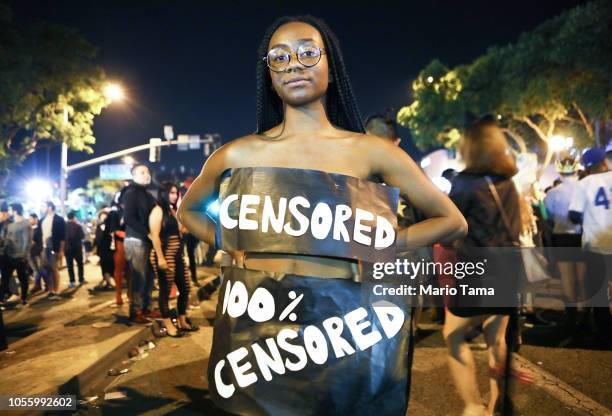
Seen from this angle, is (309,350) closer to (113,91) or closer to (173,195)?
(173,195)

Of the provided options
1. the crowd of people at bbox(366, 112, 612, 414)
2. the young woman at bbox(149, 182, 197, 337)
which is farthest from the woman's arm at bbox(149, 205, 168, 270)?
the crowd of people at bbox(366, 112, 612, 414)

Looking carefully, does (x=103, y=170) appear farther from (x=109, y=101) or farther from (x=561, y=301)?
(x=561, y=301)

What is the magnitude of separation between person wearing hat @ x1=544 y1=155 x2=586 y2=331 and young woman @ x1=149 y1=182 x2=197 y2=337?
5.22m

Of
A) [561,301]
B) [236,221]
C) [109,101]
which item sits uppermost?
[109,101]

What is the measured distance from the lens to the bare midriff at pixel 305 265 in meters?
1.52

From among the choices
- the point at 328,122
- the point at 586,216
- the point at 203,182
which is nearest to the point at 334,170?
the point at 328,122

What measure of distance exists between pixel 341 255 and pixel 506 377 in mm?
2505

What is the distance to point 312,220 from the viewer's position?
149 cm

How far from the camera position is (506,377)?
3.32 metres

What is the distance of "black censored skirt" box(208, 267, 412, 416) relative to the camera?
1.40 m

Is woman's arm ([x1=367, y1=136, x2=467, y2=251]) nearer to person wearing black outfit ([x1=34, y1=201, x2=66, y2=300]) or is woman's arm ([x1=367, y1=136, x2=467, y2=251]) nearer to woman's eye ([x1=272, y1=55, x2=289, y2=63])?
woman's eye ([x1=272, y1=55, x2=289, y2=63])

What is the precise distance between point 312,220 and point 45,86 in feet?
61.4

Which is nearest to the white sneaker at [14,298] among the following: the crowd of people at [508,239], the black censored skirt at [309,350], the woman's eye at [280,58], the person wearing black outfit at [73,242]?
the person wearing black outfit at [73,242]

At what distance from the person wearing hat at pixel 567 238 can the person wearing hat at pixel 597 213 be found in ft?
1.77
